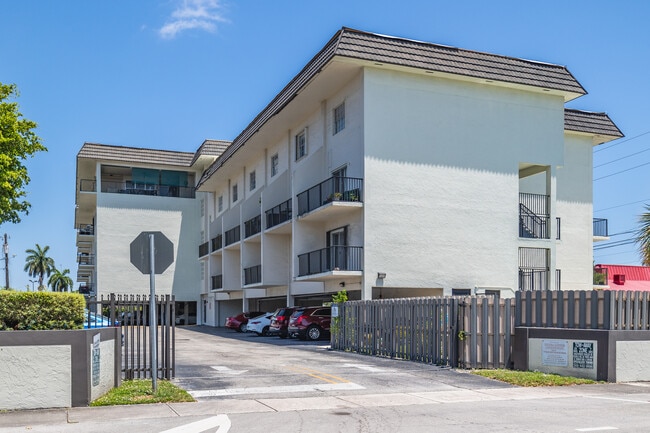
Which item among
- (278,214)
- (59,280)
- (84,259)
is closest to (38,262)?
(59,280)

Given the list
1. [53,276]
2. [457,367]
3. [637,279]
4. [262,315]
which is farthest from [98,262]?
[53,276]

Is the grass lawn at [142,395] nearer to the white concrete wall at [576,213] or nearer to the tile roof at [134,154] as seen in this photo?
the white concrete wall at [576,213]

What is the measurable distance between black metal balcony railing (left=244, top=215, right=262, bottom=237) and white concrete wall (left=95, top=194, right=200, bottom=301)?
1358 cm

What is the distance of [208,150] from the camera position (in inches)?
2149

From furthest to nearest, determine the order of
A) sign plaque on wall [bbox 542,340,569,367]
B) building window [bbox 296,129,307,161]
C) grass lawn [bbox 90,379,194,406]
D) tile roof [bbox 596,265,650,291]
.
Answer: tile roof [bbox 596,265,650,291], building window [bbox 296,129,307,161], sign plaque on wall [bbox 542,340,569,367], grass lawn [bbox 90,379,194,406]

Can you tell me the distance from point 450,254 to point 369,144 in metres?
5.62

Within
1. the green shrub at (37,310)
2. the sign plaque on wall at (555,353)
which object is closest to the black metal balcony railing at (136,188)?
the sign plaque on wall at (555,353)

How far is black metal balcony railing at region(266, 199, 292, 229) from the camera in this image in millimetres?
35241

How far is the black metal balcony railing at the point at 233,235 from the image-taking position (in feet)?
148

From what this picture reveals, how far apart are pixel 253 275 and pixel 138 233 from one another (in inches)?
759

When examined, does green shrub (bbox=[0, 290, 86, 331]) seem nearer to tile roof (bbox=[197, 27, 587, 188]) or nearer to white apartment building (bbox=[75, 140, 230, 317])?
tile roof (bbox=[197, 27, 587, 188])

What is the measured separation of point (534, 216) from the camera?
3234 cm

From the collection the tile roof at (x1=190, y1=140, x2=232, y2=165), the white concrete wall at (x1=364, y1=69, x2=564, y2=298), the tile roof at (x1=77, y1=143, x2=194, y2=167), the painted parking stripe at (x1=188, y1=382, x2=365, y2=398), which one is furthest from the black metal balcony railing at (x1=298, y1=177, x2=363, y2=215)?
the tile roof at (x1=77, y1=143, x2=194, y2=167)

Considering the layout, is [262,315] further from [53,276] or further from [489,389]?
[53,276]
